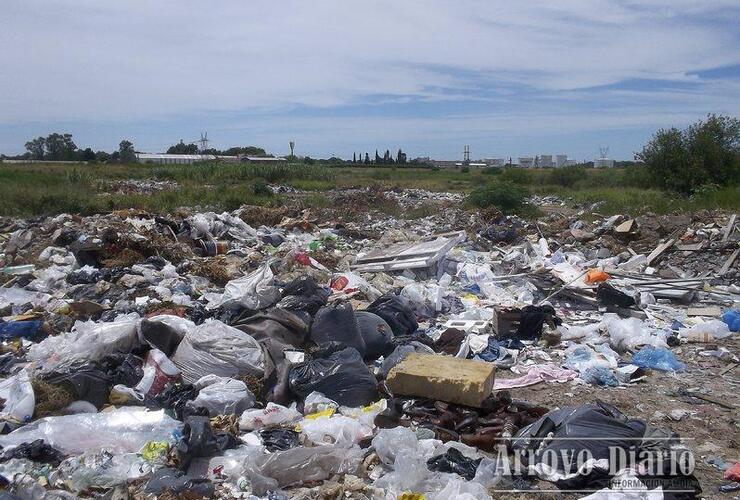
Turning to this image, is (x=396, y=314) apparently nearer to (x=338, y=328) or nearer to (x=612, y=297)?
(x=338, y=328)

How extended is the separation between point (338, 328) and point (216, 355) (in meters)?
1.15

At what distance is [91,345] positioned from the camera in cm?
448

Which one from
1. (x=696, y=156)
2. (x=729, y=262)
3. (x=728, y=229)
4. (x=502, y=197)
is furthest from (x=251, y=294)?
(x=696, y=156)

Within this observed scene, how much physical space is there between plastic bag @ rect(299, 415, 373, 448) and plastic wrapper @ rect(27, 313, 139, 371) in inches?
68.4

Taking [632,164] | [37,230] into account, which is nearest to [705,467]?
[37,230]

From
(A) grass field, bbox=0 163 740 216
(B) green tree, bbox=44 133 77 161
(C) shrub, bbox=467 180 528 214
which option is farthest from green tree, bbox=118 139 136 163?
(C) shrub, bbox=467 180 528 214

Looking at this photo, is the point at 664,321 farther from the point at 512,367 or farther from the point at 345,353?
the point at 345,353

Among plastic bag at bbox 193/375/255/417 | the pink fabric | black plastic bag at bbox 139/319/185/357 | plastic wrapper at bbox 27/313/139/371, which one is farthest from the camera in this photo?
the pink fabric

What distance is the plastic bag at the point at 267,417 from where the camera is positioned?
388cm

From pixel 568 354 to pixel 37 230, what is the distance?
374 inches

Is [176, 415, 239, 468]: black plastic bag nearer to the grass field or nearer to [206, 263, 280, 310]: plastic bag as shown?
[206, 263, 280, 310]: plastic bag

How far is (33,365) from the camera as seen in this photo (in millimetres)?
4500

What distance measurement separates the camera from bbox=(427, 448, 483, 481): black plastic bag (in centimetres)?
332

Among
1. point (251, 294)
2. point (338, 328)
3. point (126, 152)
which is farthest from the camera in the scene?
point (126, 152)
